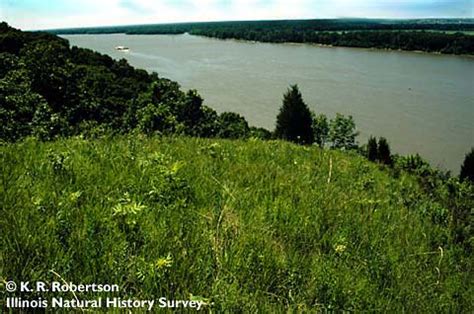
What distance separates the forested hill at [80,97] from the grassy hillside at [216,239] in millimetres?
12113

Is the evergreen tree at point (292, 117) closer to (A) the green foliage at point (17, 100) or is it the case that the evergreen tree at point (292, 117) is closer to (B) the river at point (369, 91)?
(B) the river at point (369, 91)

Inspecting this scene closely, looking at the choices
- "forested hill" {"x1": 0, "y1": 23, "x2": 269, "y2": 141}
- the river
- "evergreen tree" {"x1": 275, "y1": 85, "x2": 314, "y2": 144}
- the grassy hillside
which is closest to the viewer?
the grassy hillside

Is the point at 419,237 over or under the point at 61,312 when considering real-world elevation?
under

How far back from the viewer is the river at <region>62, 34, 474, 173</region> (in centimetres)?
3334

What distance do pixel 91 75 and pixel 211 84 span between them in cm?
1833

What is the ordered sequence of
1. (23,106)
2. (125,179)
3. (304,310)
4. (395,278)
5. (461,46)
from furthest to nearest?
(461,46), (23,106), (125,179), (395,278), (304,310)

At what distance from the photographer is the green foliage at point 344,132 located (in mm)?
34719

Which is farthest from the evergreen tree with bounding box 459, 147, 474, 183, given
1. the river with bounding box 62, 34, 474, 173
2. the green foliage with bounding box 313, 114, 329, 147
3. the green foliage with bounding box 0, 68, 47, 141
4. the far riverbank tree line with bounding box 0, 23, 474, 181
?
the green foliage with bounding box 0, 68, 47, 141

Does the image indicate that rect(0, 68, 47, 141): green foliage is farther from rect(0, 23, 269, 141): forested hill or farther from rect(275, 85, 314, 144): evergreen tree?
rect(275, 85, 314, 144): evergreen tree

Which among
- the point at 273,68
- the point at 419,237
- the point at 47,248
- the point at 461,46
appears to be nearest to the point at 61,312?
the point at 47,248

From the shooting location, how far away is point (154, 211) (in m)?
2.22

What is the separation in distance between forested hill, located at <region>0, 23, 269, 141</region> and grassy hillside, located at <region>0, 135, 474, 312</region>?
12.1 m

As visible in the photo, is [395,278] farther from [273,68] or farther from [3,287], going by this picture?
[273,68]

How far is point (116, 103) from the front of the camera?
30.9 meters
